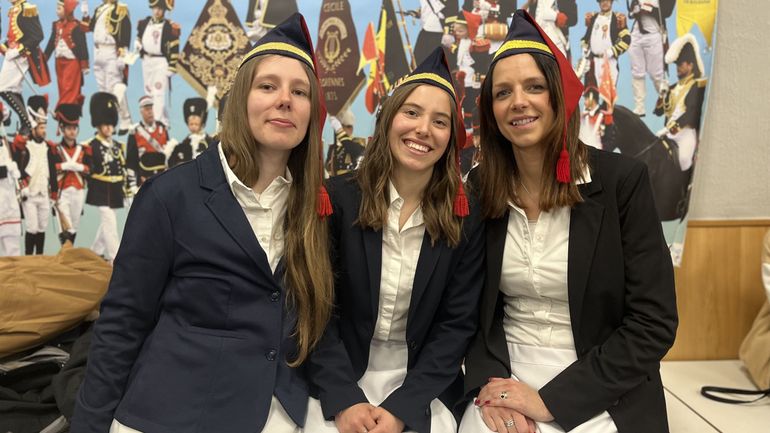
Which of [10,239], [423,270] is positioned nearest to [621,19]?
[423,270]

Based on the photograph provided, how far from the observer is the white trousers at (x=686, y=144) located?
252 cm

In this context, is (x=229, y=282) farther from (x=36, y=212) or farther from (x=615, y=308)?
(x=36, y=212)

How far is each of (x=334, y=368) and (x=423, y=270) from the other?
40cm

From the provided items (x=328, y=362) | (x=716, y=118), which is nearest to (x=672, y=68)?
(x=716, y=118)

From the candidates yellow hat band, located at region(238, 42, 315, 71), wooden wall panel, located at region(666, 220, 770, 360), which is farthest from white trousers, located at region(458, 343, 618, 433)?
wooden wall panel, located at region(666, 220, 770, 360)

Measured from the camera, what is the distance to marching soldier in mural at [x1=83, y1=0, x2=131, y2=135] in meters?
2.29

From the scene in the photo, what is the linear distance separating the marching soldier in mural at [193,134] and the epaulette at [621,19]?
1.80 m

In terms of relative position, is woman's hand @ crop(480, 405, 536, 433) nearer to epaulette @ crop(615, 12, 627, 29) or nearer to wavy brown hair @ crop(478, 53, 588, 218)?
wavy brown hair @ crop(478, 53, 588, 218)

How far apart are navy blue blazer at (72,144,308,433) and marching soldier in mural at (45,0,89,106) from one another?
109 cm

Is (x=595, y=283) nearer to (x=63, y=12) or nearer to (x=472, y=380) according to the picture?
(x=472, y=380)

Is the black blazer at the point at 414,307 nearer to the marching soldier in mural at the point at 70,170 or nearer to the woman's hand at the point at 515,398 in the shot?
the woman's hand at the point at 515,398

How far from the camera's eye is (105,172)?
2371 mm

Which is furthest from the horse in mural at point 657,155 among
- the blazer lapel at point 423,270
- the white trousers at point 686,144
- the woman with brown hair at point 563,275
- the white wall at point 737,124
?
the blazer lapel at point 423,270

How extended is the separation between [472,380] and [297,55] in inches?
43.2
